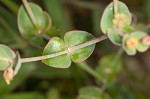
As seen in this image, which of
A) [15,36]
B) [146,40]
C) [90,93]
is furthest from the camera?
[15,36]

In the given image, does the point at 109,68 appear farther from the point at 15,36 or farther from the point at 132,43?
the point at 132,43

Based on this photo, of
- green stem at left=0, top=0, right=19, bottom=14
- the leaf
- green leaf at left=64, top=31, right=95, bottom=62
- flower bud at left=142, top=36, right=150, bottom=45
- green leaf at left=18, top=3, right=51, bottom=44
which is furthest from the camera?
the leaf

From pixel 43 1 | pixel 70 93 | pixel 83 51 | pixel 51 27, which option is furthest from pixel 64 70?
pixel 83 51

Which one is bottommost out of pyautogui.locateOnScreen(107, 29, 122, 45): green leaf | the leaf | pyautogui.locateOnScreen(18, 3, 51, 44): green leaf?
pyautogui.locateOnScreen(107, 29, 122, 45): green leaf

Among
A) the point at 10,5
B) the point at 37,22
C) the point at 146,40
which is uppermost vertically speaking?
the point at 10,5

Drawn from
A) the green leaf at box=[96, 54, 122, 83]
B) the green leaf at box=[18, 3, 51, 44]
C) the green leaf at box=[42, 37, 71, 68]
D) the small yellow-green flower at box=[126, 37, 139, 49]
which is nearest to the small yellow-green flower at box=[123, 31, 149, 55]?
the small yellow-green flower at box=[126, 37, 139, 49]

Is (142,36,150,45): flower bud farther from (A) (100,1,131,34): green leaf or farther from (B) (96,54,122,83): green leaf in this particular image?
(B) (96,54,122,83): green leaf

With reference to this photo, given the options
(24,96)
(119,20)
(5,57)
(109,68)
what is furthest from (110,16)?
(24,96)
